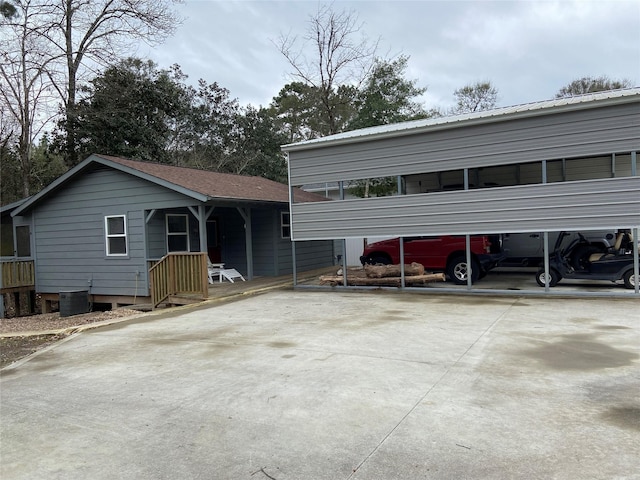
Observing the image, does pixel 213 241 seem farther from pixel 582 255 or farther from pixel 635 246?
pixel 635 246

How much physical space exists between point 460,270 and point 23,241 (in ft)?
47.5

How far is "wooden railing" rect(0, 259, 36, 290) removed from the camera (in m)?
14.3

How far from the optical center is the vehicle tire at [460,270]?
37.3 ft

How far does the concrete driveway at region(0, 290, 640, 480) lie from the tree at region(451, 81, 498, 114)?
78.3 ft

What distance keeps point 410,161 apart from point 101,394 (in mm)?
8396

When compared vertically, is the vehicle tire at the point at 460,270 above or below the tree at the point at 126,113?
below

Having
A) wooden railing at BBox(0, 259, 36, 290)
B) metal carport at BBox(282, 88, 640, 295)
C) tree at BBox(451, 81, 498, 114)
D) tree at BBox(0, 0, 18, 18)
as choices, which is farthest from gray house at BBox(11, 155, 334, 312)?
tree at BBox(451, 81, 498, 114)

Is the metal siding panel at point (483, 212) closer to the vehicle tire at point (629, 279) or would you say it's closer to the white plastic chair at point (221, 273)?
the vehicle tire at point (629, 279)

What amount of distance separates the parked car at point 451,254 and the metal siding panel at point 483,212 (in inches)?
51.2

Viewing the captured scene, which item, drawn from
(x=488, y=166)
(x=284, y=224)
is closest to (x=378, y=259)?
(x=284, y=224)

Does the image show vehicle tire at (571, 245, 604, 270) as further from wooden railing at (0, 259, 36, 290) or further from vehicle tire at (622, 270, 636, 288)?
wooden railing at (0, 259, 36, 290)

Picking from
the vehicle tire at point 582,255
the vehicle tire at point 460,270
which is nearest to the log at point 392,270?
the vehicle tire at point 460,270

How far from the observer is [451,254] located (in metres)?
11.7

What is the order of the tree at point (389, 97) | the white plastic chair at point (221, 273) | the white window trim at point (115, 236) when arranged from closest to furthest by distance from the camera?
the white window trim at point (115, 236) → the white plastic chair at point (221, 273) → the tree at point (389, 97)
